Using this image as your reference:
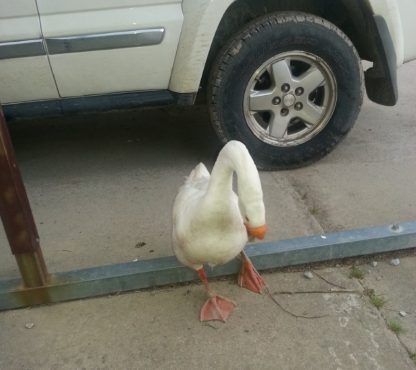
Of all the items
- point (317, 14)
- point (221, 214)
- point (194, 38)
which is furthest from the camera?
point (317, 14)

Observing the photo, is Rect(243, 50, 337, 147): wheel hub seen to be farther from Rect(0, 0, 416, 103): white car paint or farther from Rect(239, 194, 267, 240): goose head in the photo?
Rect(239, 194, 267, 240): goose head

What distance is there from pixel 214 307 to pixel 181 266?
285mm

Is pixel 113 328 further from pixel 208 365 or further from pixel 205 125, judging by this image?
pixel 205 125

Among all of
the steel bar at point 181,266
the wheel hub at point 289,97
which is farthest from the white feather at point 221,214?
the wheel hub at point 289,97

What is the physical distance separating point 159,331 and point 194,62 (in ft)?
5.44

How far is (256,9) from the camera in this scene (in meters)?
3.39

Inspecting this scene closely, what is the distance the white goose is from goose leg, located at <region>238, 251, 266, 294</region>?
15 cm

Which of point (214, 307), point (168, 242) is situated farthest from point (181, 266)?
point (168, 242)

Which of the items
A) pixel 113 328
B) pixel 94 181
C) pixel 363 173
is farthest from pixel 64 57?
pixel 363 173

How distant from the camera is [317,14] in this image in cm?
360

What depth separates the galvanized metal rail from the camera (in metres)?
2.26

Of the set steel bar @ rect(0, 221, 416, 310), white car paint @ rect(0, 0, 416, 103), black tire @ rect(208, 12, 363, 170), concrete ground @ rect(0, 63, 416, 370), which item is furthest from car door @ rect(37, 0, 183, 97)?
steel bar @ rect(0, 221, 416, 310)

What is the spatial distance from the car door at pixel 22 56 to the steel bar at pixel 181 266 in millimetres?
1217

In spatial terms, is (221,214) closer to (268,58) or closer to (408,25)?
(268,58)
